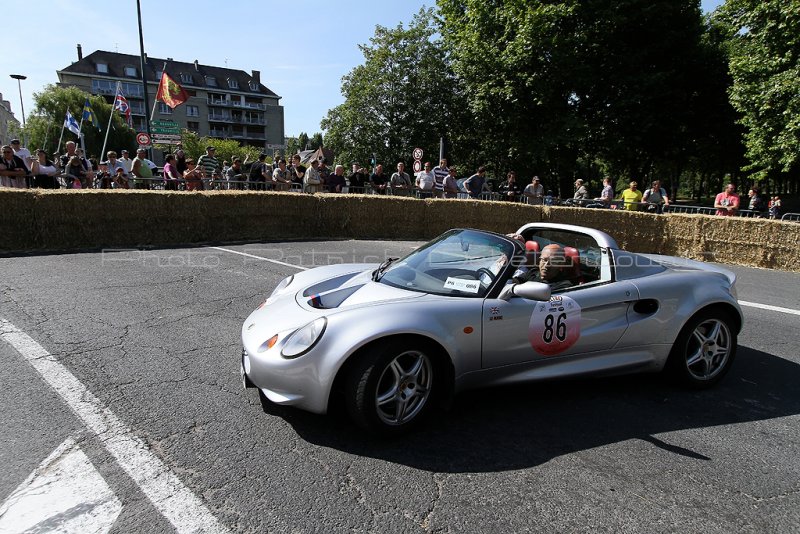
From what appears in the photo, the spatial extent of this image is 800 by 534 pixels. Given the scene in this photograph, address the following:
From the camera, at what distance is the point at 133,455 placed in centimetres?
260

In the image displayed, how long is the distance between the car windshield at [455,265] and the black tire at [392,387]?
56cm

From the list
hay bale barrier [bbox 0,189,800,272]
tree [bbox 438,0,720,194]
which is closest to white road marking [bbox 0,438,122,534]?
hay bale barrier [bbox 0,189,800,272]

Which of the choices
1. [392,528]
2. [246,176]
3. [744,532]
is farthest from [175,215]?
[744,532]

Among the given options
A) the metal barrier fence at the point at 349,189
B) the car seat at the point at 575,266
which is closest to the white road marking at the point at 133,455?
the car seat at the point at 575,266

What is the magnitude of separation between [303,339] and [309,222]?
10520 millimetres

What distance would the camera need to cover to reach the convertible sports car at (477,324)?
2783 millimetres

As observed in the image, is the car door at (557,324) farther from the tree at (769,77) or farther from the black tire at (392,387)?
the tree at (769,77)

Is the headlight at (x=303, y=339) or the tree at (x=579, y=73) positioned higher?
the tree at (x=579, y=73)

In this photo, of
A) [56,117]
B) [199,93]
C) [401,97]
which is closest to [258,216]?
[401,97]

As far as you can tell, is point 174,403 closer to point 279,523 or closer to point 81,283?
point 279,523

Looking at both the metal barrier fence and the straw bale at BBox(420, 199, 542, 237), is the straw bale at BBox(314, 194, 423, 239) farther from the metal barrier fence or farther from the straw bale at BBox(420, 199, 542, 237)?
the metal barrier fence

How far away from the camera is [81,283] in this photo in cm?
646

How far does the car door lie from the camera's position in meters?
3.15

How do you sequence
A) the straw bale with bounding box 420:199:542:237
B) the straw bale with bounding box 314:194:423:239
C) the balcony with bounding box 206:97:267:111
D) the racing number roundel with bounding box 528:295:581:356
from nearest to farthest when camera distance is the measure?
the racing number roundel with bounding box 528:295:581:356 < the straw bale with bounding box 314:194:423:239 < the straw bale with bounding box 420:199:542:237 < the balcony with bounding box 206:97:267:111
